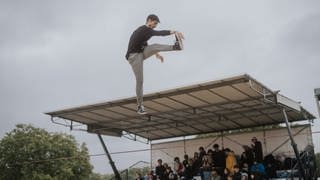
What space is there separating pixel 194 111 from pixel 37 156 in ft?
75.2

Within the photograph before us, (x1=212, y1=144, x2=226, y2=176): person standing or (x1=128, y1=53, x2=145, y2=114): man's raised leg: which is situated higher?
(x1=128, y1=53, x2=145, y2=114): man's raised leg

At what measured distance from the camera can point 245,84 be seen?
11.8m

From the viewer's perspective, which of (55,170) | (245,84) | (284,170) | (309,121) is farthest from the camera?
(55,170)

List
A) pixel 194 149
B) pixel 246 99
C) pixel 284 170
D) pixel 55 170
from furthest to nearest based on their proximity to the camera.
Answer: pixel 55 170, pixel 194 149, pixel 284 170, pixel 246 99

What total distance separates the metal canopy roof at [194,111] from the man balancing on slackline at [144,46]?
493 centimetres

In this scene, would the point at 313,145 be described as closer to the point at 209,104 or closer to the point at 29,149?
the point at 209,104

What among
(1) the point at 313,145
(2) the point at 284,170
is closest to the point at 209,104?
(2) the point at 284,170

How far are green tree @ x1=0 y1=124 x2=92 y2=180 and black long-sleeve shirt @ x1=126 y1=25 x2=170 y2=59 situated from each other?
86.3 feet

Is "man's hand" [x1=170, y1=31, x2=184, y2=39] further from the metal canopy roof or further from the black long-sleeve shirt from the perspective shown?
the metal canopy roof

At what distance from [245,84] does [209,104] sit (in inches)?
92.2

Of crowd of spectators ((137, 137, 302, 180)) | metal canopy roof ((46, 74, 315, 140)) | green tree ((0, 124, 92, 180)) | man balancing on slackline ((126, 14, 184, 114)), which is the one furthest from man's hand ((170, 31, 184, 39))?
green tree ((0, 124, 92, 180))

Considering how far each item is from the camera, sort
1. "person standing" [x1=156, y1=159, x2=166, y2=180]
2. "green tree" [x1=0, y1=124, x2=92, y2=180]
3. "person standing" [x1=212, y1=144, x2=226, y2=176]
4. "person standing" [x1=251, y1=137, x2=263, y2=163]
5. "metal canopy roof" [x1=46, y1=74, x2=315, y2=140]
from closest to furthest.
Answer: "metal canopy roof" [x1=46, y1=74, x2=315, y2=140], "person standing" [x1=251, y1=137, x2=263, y2=163], "person standing" [x1=212, y1=144, x2=226, y2=176], "person standing" [x1=156, y1=159, x2=166, y2=180], "green tree" [x1=0, y1=124, x2=92, y2=180]

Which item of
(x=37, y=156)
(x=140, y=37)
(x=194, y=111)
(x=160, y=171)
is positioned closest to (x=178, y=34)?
(x=140, y=37)

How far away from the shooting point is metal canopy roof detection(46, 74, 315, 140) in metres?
12.3
